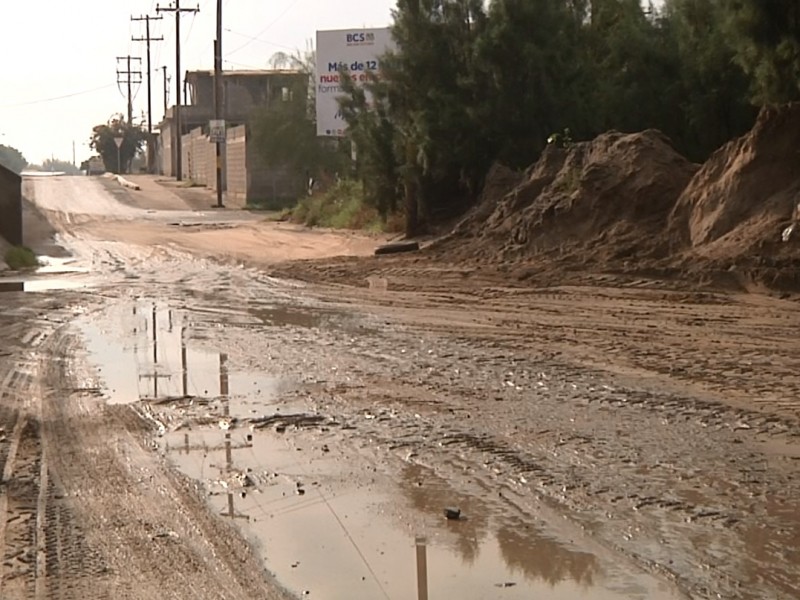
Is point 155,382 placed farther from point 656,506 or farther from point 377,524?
point 656,506

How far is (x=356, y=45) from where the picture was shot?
155ft

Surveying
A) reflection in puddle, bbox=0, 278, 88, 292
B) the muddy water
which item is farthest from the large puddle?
the muddy water

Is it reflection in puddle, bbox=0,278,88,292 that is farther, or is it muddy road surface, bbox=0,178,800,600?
reflection in puddle, bbox=0,278,88,292

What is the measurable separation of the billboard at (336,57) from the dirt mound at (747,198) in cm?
2789

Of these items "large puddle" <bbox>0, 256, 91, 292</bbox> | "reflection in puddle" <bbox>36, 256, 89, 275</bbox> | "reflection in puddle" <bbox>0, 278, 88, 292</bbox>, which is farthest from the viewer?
"reflection in puddle" <bbox>36, 256, 89, 275</bbox>

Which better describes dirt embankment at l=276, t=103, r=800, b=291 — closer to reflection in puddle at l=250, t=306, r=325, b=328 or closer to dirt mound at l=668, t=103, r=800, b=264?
dirt mound at l=668, t=103, r=800, b=264

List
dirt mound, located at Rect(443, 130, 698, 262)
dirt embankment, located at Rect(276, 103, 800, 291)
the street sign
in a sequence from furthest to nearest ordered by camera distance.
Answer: the street sign → dirt mound, located at Rect(443, 130, 698, 262) → dirt embankment, located at Rect(276, 103, 800, 291)

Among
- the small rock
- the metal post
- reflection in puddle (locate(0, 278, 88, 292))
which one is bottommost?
the metal post

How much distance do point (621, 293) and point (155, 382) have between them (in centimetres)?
789

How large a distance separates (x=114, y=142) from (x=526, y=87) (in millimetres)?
96221

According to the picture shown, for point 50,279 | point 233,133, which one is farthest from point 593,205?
point 233,133

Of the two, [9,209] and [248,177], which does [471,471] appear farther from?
[248,177]

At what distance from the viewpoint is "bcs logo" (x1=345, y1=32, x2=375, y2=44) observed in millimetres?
47000

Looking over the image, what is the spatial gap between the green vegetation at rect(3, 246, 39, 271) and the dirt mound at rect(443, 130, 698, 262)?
8.49 m
